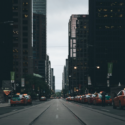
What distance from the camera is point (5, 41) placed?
282 ft

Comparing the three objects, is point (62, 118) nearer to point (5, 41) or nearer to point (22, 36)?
point (5, 41)

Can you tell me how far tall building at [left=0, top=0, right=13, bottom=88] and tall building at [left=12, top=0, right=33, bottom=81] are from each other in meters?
35.3

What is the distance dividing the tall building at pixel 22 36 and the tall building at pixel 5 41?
35269 millimetres

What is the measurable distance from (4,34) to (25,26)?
48.6m

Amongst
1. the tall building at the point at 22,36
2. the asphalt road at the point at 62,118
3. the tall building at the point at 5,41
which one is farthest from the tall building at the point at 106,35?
the asphalt road at the point at 62,118

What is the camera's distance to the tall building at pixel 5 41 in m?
83.2

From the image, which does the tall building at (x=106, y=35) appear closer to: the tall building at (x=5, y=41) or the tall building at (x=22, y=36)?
the tall building at (x=22, y=36)

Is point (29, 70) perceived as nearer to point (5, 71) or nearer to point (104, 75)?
point (104, 75)

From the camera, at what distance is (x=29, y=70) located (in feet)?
436

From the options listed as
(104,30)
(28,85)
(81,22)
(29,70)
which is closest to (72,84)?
(81,22)

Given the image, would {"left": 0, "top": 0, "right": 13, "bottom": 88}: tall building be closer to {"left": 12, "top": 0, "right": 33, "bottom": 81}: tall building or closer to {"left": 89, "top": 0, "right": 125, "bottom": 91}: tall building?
{"left": 12, "top": 0, "right": 33, "bottom": 81}: tall building

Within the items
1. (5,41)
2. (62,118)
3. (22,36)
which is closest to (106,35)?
(22,36)

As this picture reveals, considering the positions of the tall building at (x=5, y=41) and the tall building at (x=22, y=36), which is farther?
the tall building at (x=22, y=36)

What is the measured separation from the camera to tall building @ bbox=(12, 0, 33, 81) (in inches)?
5002
